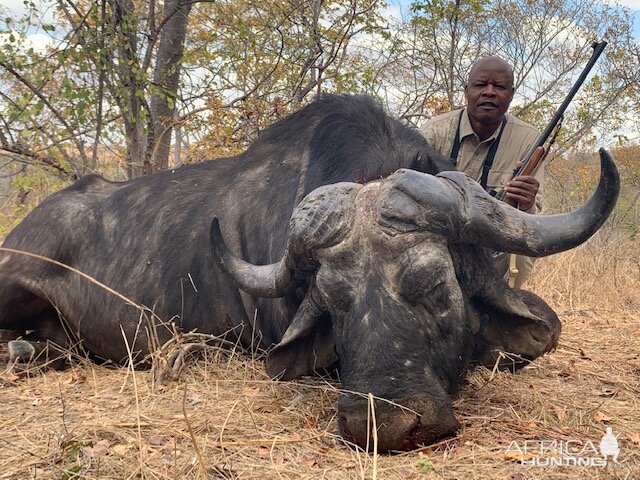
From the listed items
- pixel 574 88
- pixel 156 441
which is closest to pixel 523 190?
pixel 574 88

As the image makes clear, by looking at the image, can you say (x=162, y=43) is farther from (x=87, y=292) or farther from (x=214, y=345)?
(x=214, y=345)

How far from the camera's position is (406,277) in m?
3.08

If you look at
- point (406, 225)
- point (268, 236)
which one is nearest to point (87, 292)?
point (268, 236)

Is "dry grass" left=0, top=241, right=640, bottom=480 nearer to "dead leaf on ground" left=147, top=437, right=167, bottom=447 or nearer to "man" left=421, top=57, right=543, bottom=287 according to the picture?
"dead leaf on ground" left=147, top=437, right=167, bottom=447

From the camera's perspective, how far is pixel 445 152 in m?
5.83

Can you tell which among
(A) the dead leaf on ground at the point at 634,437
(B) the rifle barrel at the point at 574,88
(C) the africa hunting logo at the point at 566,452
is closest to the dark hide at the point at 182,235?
(B) the rifle barrel at the point at 574,88

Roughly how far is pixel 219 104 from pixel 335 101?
13.5 feet

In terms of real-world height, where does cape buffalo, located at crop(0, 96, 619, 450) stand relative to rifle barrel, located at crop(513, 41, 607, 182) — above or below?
below

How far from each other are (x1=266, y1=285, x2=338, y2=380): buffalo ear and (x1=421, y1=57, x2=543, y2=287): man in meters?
2.26

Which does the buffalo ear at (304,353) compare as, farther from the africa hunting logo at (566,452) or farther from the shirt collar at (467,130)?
the shirt collar at (467,130)

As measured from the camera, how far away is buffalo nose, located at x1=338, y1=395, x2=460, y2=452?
2.80m

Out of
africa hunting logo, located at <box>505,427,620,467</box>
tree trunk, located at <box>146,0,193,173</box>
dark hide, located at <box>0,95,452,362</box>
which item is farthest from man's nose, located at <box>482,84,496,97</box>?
tree trunk, located at <box>146,0,193,173</box>

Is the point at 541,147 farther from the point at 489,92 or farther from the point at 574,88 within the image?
the point at 489,92

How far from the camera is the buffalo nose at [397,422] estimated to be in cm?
280
